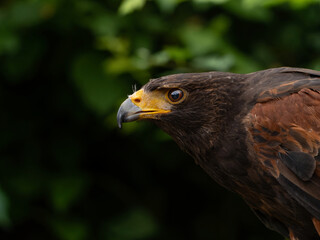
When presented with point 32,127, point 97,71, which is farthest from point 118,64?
point 32,127

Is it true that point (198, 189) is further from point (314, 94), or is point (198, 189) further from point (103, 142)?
point (314, 94)

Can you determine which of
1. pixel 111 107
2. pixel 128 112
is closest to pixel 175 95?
pixel 128 112

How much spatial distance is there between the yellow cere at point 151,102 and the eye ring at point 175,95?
0.04 meters

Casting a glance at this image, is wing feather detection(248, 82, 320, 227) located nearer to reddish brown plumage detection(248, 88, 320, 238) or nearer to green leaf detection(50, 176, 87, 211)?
reddish brown plumage detection(248, 88, 320, 238)

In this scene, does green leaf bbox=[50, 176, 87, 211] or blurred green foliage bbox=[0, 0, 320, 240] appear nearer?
blurred green foliage bbox=[0, 0, 320, 240]

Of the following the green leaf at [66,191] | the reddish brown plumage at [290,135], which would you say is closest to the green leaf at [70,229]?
the green leaf at [66,191]

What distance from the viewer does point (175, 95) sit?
10.9 feet

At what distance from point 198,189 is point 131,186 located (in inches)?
24.9

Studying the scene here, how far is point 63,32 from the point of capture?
4871mm

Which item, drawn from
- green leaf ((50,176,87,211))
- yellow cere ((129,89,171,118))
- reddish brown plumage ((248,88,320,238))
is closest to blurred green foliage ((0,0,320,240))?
green leaf ((50,176,87,211))

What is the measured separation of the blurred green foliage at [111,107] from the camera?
449cm

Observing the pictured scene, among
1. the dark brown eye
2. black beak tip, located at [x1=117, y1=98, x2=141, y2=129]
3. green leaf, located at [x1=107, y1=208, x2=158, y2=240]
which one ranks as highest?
the dark brown eye

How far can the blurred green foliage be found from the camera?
14.7 feet

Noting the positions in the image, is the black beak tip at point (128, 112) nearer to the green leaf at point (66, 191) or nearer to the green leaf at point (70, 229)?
the green leaf at point (66, 191)
